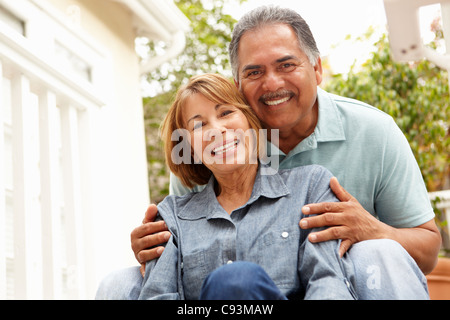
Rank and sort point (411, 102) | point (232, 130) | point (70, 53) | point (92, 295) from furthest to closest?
point (411, 102) < point (70, 53) < point (92, 295) < point (232, 130)

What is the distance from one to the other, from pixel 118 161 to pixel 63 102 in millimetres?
797

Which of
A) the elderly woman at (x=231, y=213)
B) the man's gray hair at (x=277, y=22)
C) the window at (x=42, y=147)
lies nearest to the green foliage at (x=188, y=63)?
the window at (x=42, y=147)

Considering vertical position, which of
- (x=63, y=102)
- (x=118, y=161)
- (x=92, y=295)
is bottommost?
(x=92, y=295)

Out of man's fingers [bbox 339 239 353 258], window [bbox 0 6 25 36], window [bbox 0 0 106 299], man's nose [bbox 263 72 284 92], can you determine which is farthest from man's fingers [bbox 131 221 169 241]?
window [bbox 0 6 25 36]

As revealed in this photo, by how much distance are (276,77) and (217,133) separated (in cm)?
40

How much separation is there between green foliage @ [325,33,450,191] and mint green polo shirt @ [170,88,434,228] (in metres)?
2.86

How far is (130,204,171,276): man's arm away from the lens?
175 centimetres

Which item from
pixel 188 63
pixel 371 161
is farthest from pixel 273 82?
pixel 188 63

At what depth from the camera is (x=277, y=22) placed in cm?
224

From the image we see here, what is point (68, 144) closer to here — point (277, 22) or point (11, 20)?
point (11, 20)

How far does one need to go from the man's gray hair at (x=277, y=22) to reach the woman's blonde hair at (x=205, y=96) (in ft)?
0.86

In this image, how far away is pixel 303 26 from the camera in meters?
2.28

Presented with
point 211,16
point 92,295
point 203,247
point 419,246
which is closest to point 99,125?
point 92,295
